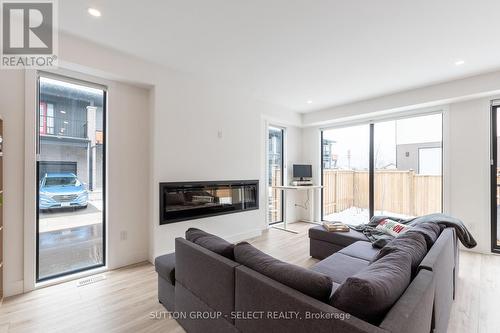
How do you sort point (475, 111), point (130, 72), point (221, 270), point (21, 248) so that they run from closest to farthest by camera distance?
1. point (221, 270)
2. point (21, 248)
3. point (130, 72)
4. point (475, 111)

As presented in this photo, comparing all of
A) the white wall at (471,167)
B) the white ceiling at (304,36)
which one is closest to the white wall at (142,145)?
the white ceiling at (304,36)

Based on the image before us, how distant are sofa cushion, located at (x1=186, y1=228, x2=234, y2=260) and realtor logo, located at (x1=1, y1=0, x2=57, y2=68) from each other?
233 centimetres

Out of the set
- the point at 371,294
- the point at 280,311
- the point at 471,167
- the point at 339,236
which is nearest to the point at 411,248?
the point at 371,294

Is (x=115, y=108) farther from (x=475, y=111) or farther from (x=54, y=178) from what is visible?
(x=475, y=111)

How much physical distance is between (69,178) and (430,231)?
3.91 metres

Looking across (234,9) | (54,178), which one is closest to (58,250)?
(54,178)

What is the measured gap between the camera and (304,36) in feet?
7.93

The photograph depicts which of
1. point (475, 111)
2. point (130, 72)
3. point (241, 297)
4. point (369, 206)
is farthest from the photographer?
point (369, 206)

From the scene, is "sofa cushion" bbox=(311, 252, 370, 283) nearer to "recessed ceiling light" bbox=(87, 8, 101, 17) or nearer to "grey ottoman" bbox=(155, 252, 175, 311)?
"grey ottoman" bbox=(155, 252, 175, 311)

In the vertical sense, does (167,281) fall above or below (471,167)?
below

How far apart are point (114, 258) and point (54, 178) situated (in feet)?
3.95

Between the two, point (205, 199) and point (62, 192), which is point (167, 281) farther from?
point (62, 192)

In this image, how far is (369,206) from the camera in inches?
192

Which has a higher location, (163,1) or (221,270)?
(163,1)
